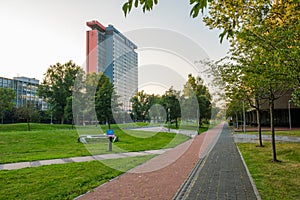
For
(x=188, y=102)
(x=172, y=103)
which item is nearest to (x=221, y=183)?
(x=172, y=103)

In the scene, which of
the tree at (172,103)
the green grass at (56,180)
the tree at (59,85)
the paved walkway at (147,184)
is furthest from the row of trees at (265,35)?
the tree at (59,85)

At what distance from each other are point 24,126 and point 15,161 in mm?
24854

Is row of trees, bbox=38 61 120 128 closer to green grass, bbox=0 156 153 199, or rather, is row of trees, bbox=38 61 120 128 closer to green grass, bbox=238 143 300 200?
green grass, bbox=0 156 153 199

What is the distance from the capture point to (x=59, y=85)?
2012 inches

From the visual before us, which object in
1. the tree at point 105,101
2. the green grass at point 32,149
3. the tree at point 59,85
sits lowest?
the green grass at point 32,149

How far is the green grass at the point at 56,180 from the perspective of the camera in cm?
611

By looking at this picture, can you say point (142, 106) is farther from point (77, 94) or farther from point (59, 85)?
point (77, 94)

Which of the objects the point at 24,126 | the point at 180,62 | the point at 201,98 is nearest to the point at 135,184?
the point at 180,62

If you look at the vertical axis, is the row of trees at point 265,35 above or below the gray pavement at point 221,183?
above

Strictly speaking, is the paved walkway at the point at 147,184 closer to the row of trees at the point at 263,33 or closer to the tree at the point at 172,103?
the row of trees at the point at 263,33

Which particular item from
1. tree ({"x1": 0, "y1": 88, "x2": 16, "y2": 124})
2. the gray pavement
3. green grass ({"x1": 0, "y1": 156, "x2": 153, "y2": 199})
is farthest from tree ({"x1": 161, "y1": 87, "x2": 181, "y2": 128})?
green grass ({"x1": 0, "y1": 156, "x2": 153, "y2": 199})

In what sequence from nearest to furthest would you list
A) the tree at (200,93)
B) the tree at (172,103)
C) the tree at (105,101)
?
the tree at (105,101) < the tree at (172,103) < the tree at (200,93)

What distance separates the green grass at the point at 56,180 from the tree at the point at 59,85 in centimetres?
4265

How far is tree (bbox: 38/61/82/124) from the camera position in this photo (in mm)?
50125
